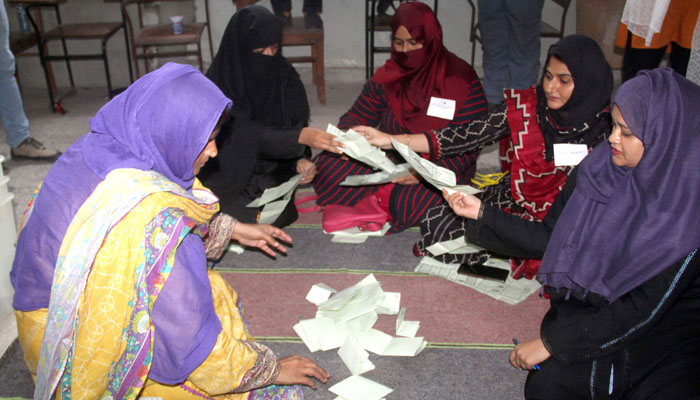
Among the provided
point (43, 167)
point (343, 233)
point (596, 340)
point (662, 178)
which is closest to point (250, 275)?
point (343, 233)

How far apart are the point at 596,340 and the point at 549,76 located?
109cm

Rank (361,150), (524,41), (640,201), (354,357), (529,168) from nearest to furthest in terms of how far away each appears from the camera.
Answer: (640,201) < (354,357) < (529,168) < (361,150) < (524,41)

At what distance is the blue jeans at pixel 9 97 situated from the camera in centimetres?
343

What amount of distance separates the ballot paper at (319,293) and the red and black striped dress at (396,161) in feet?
1.95

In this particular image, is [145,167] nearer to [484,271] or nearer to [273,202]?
[273,202]

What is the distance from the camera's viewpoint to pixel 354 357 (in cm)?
200

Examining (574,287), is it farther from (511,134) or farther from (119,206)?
(119,206)

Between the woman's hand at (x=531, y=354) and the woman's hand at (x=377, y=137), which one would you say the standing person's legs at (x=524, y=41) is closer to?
the woman's hand at (x=377, y=137)

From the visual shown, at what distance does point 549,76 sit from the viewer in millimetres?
2264

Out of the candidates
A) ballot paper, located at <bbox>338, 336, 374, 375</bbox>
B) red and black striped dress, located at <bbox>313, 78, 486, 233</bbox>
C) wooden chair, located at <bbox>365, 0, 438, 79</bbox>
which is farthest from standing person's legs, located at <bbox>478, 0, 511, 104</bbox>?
ballot paper, located at <bbox>338, 336, 374, 375</bbox>

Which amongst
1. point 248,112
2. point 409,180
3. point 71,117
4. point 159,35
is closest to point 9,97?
point 71,117

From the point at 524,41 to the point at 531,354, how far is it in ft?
9.17

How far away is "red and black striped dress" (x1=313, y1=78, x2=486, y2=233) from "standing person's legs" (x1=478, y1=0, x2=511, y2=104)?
1.41m

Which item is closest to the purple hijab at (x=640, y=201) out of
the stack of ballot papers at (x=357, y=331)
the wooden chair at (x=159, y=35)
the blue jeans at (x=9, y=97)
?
the stack of ballot papers at (x=357, y=331)
